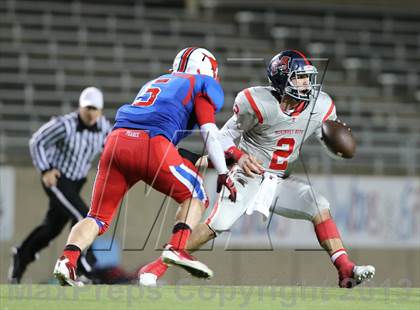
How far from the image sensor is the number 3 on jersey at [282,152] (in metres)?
5.34

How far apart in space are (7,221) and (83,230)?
4.54m

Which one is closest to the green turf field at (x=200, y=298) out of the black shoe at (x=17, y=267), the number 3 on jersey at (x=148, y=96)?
the number 3 on jersey at (x=148, y=96)

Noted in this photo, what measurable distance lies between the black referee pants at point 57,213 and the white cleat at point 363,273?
254 cm

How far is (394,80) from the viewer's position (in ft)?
41.1

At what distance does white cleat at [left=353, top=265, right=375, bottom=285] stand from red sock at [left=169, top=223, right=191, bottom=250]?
100 centimetres

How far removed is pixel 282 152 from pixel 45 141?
7.83 ft

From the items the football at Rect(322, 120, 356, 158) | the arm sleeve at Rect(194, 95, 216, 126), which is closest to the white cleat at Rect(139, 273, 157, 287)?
the arm sleeve at Rect(194, 95, 216, 126)

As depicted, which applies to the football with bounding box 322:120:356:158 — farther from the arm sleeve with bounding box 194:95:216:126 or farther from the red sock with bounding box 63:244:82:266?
the red sock with bounding box 63:244:82:266

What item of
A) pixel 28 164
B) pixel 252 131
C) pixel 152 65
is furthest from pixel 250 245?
pixel 252 131

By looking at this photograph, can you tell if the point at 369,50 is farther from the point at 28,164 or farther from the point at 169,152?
the point at 169,152

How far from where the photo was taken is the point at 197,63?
189 inches

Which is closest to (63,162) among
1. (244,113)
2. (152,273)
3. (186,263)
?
(244,113)

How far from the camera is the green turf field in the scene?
12.7 ft

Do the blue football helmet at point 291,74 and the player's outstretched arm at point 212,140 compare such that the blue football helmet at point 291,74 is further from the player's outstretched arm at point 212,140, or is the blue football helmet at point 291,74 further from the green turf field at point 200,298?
the green turf field at point 200,298
